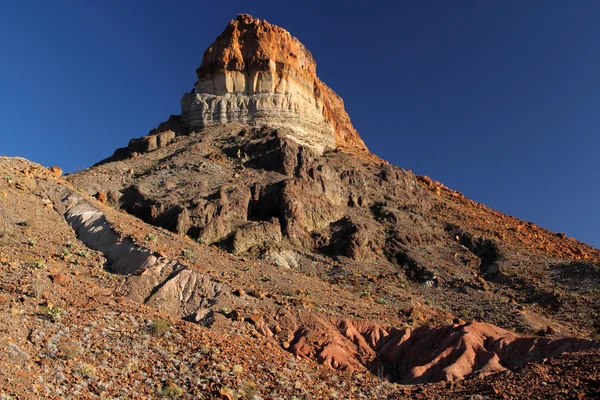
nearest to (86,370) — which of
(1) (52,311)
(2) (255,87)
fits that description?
(1) (52,311)

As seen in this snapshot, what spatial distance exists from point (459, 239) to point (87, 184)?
2440 centimetres

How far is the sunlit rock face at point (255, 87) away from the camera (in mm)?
→ 46656

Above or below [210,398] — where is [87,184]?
above

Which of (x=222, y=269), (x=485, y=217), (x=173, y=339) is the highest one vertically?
(x=485, y=217)

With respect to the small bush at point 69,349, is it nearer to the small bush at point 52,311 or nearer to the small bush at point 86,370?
the small bush at point 86,370

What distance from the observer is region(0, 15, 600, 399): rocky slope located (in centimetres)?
1102

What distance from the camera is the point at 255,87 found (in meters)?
47.9

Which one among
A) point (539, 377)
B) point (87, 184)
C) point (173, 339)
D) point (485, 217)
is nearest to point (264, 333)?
point (173, 339)

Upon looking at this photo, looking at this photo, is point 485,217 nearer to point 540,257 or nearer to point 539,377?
point 540,257

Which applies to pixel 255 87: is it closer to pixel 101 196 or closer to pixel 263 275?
pixel 101 196

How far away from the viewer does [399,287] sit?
25406 mm

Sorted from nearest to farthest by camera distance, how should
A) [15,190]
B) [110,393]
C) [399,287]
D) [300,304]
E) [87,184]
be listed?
[110,393] < [300,304] < [15,190] < [399,287] < [87,184]

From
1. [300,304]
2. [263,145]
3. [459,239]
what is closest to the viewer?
[300,304]

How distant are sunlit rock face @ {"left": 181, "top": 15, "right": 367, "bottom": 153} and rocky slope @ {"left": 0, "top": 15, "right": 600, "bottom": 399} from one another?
0.75 ft
